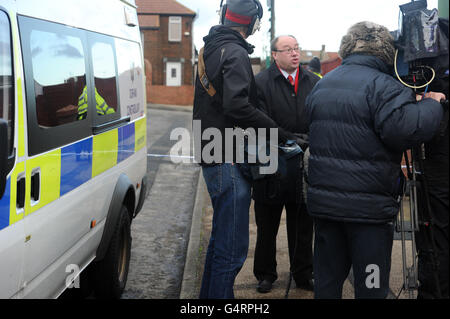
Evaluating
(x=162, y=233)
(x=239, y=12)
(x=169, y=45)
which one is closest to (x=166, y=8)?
(x=169, y=45)

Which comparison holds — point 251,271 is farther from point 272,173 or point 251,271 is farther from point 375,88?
point 375,88

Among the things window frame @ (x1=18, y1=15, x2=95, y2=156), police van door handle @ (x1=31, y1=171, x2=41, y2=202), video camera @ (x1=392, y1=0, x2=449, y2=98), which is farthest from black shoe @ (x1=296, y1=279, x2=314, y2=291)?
police van door handle @ (x1=31, y1=171, x2=41, y2=202)

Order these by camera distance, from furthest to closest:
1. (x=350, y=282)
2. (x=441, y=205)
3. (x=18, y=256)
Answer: (x=350, y=282) < (x=441, y=205) < (x=18, y=256)

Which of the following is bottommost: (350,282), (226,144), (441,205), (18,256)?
(350,282)

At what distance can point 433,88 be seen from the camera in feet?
9.39

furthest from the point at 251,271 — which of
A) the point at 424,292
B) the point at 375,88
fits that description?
the point at 375,88

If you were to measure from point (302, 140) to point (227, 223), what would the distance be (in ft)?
3.07

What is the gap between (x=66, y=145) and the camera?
3396 mm

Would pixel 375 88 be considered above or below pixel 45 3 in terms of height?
below

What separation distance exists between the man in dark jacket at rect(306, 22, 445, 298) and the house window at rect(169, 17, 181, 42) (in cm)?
4234

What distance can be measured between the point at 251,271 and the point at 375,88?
269 cm

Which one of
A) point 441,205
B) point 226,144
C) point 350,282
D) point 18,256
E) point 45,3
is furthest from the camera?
point 350,282

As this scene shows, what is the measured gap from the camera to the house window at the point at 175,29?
4441cm

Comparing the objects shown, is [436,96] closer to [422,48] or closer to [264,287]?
[422,48]
